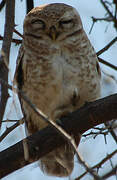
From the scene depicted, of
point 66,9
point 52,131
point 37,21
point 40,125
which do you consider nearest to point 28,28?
point 37,21

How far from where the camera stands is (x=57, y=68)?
11.3 feet

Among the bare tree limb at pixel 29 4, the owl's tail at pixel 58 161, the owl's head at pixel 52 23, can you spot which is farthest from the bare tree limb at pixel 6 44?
the owl's tail at pixel 58 161

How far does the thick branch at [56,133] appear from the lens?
272 centimetres

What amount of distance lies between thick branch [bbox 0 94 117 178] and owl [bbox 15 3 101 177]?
0.57 metres

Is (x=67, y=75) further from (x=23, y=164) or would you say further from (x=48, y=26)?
(x=23, y=164)

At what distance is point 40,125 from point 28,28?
871mm

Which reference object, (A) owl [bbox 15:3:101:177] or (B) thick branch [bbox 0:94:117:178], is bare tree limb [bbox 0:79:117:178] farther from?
(A) owl [bbox 15:3:101:177]

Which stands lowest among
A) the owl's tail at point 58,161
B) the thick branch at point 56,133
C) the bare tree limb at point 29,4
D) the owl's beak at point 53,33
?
the owl's tail at point 58,161

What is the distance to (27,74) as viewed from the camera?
3527 millimetres

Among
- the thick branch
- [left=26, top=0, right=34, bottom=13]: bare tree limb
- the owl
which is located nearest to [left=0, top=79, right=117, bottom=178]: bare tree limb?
the thick branch

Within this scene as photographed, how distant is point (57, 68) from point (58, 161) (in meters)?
0.80

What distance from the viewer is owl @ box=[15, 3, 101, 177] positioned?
345 cm

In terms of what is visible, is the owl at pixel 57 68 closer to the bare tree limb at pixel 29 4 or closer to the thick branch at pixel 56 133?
the bare tree limb at pixel 29 4

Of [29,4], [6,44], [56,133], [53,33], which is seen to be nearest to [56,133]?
[56,133]
